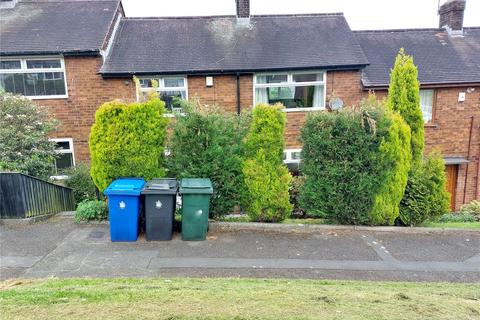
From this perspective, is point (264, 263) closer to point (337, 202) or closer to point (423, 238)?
point (337, 202)

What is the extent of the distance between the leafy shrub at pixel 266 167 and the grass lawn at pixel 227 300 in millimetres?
2336

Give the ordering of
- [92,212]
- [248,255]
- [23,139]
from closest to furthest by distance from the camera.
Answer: [248,255] → [92,212] → [23,139]

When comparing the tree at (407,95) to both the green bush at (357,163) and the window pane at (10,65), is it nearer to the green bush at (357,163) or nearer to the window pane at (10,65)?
the green bush at (357,163)

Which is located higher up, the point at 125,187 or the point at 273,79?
the point at 273,79

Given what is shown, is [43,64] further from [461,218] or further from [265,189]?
[461,218]

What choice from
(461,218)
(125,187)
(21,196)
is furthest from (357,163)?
(21,196)

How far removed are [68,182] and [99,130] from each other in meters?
3.68

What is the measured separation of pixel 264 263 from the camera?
461cm

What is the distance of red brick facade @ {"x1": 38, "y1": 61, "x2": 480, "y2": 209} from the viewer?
35.8 ft

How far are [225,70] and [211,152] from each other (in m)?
5.73

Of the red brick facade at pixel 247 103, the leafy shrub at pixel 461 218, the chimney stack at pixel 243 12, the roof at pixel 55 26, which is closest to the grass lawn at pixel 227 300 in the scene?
the leafy shrub at pixel 461 218

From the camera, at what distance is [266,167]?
611cm

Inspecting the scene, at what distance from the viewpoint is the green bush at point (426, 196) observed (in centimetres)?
629

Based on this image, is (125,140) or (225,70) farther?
(225,70)
